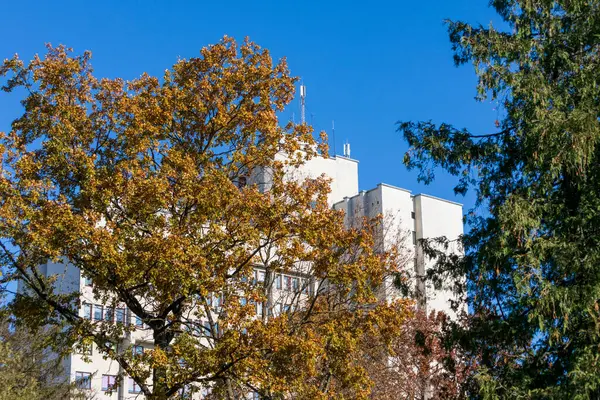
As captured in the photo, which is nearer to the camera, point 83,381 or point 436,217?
point 83,381

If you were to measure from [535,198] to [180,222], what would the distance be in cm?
657

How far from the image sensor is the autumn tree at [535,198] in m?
13.2

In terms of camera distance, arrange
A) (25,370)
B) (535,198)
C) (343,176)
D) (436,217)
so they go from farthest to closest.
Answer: (436,217) → (343,176) → (25,370) → (535,198)

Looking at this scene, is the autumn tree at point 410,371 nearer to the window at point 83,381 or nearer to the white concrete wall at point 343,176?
the window at point 83,381

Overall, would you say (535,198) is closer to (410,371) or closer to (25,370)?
(25,370)

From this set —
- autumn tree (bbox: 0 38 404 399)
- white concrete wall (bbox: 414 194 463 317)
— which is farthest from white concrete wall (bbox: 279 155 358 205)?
autumn tree (bbox: 0 38 404 399)

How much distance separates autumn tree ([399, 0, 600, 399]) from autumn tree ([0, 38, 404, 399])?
2807 millimetres

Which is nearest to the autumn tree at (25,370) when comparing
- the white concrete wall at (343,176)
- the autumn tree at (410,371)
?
the autumn tree at (410,371)

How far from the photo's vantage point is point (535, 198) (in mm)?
13977

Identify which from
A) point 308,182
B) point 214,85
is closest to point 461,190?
point 308,182

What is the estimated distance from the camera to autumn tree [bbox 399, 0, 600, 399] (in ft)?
43.3

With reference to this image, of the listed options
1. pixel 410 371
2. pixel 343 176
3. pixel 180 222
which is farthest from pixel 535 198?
pixel 343 176

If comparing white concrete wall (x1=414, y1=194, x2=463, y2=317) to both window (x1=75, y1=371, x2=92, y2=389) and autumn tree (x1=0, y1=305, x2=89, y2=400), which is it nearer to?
window (x1=75, y1=371, x2=92, y2=389)

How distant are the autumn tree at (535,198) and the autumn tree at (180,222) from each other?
9.21ft
